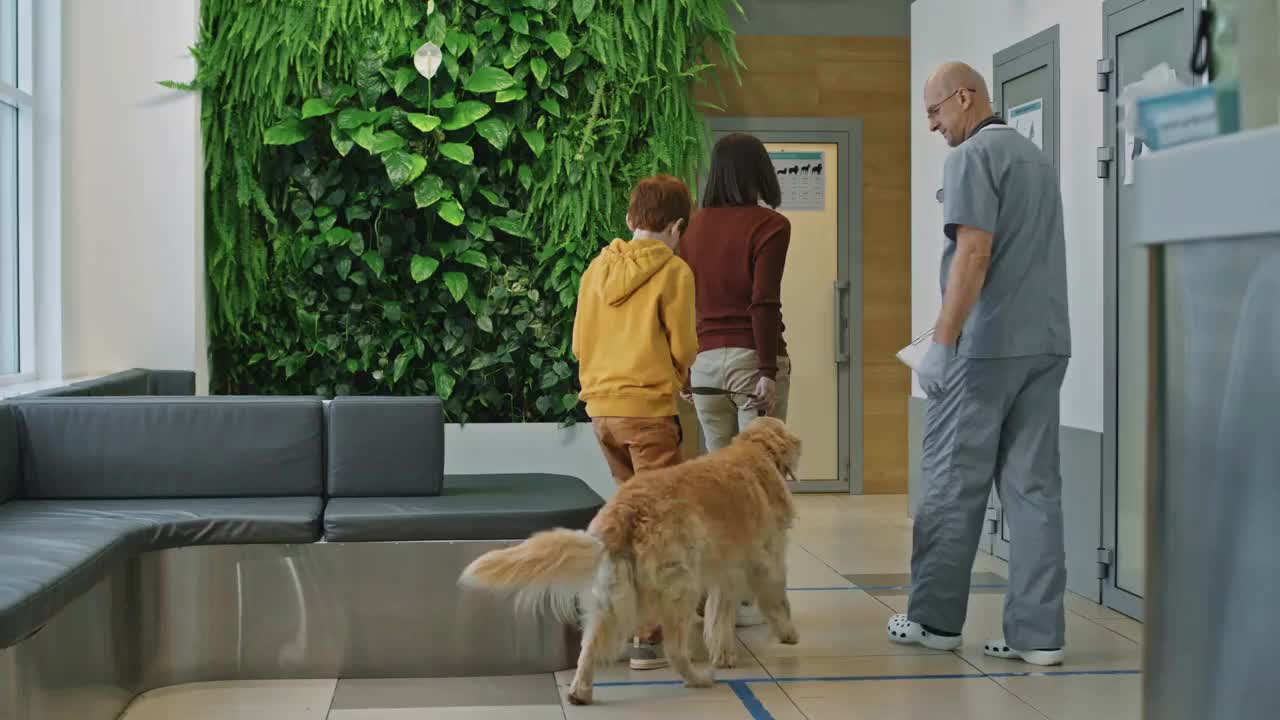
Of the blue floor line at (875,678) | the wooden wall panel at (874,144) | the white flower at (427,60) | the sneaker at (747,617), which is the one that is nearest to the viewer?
the blue floor line at (875,678)

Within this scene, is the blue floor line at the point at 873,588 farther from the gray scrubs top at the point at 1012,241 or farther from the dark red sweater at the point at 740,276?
the gray scrubs top at the point at 1012,241

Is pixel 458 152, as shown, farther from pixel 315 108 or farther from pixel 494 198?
pixel 315 108

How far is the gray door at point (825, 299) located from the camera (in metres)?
7.92

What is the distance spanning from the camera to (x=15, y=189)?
5.15 m

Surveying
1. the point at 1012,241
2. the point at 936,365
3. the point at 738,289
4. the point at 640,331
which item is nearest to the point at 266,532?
the point at 640,331

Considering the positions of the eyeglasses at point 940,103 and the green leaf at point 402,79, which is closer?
the eyeglasses at point 940,103

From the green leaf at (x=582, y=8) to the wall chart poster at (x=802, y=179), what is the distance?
81.7 inches

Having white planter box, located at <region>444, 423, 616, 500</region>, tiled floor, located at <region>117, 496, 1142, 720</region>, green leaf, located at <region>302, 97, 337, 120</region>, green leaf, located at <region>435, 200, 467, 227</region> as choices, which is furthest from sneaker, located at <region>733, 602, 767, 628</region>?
green leaf, located at <region>302, 97, 337, 120</region>

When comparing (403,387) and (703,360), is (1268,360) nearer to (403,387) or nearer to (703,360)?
(703,360)

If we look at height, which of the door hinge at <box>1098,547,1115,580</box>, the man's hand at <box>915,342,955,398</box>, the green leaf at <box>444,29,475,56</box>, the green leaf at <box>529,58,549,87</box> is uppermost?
the green leaf at <box>444,29,475,56</box>

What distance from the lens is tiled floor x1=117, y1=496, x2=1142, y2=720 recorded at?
3.26 meters

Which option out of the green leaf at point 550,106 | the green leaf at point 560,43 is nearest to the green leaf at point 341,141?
the green leaf at point 550,106

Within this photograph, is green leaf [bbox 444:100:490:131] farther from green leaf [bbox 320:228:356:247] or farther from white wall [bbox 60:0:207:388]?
white wall [bbox 60:0:207:388]

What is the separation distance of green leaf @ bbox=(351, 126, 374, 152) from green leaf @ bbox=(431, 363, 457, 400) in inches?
44.3
